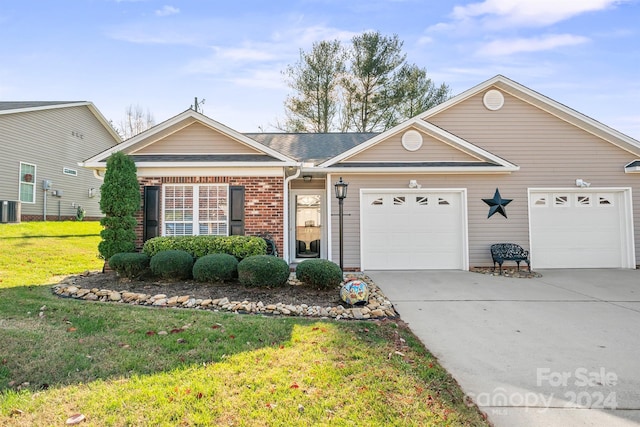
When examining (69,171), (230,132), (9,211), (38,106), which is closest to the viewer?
(230,132)

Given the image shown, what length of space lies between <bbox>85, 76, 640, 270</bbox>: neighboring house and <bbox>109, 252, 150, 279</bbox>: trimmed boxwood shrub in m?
1.36

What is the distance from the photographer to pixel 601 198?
9336 millimetres

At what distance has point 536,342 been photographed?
13.0ft

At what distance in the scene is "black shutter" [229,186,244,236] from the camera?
829 centimetres

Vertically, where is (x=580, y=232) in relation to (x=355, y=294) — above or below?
above

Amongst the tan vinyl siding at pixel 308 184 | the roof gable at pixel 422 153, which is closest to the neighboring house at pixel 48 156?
the tan vinyl siding at pixel 308 184

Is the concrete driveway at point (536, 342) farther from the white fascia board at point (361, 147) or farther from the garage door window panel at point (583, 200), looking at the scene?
the white fascia board at point (361, 147)

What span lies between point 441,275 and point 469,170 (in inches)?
113

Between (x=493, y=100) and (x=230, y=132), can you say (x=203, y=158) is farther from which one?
(x=493, y=100)

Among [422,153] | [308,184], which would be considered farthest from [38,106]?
[422,153]

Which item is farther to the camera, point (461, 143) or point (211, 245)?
point (461, 143)

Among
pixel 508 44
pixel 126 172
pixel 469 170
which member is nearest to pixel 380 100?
pixel 508 44

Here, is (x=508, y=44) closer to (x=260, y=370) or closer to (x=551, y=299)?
(x=551, y=299)

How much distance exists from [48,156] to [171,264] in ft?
46.3
